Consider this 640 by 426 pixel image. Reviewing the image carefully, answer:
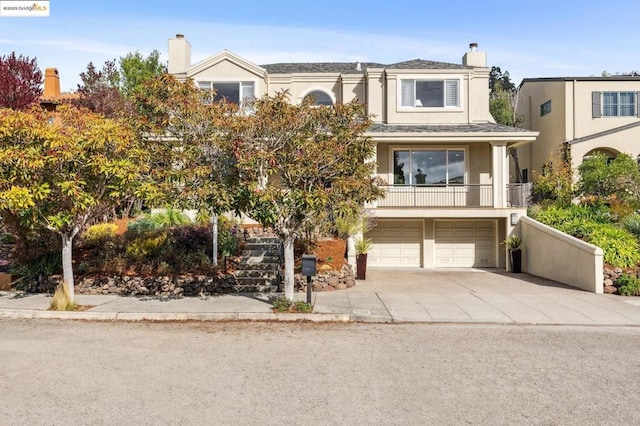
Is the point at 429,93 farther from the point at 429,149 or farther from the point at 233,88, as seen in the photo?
the point at 233,88

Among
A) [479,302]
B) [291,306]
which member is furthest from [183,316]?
[479,302]

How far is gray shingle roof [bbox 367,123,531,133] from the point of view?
17750 millimetres

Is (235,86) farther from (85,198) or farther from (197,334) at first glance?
(197,334)

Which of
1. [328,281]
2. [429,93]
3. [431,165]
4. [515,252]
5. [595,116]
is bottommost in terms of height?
[328,281]

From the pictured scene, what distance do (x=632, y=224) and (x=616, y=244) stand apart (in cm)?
165

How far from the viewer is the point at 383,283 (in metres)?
14.4

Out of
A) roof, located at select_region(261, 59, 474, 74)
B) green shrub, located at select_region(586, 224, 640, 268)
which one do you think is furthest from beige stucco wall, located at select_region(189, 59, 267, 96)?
green shrub, located at select_region(586, 224, 640, 268)

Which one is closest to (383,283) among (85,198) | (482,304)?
(482,304)

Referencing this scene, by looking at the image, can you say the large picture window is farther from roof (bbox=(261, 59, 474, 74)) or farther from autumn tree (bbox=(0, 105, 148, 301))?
autumn tree (bbox=(0, 105, 148, 301))

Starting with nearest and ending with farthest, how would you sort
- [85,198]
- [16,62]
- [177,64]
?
[85,198]
[16,62]
[177,64]

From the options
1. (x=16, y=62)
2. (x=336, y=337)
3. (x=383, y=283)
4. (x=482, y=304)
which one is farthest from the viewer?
(x=16, y=62)

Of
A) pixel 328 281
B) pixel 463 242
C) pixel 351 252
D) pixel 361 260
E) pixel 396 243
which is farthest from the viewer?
pixel 396 243

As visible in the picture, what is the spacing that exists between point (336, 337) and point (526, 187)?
1387 centimetres

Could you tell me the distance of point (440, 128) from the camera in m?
18.3
